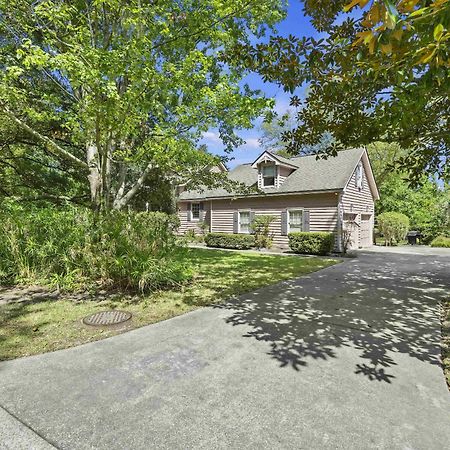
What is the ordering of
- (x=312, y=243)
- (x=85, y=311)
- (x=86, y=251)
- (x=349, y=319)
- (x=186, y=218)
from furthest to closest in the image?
(x=186, y=218) < (x=312, y=243) < (x=86, y=251) < (x=85, y=311) < (x=349, y=319)

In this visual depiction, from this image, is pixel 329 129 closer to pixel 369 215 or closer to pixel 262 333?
pixel 262 333

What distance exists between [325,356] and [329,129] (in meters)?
3.91

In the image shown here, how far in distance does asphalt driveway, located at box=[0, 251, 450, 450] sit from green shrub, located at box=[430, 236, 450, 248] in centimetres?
1613

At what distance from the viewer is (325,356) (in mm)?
3461

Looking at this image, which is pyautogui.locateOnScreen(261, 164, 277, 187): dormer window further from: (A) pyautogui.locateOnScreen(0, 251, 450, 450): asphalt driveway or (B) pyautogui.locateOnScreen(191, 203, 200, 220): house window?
(A) pyautogui.locateOnScreen(0, 251, 450, 450): asphalt driveway

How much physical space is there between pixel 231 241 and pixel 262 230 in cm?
192

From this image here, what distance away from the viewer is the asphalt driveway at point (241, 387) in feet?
7.12

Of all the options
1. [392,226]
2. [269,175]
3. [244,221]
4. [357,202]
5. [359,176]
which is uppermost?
[269,175]

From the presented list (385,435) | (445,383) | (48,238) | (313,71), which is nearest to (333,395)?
(385,435)

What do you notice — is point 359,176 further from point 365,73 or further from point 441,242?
point 365,73

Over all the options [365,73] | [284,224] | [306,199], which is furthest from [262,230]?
[365,73]

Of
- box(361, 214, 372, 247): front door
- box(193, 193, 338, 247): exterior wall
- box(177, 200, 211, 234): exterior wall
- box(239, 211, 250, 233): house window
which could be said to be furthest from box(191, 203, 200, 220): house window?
box(361, 214, 372, 247): front door

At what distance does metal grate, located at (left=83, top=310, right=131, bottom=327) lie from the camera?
4.45 meters

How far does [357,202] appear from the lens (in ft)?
55.6
